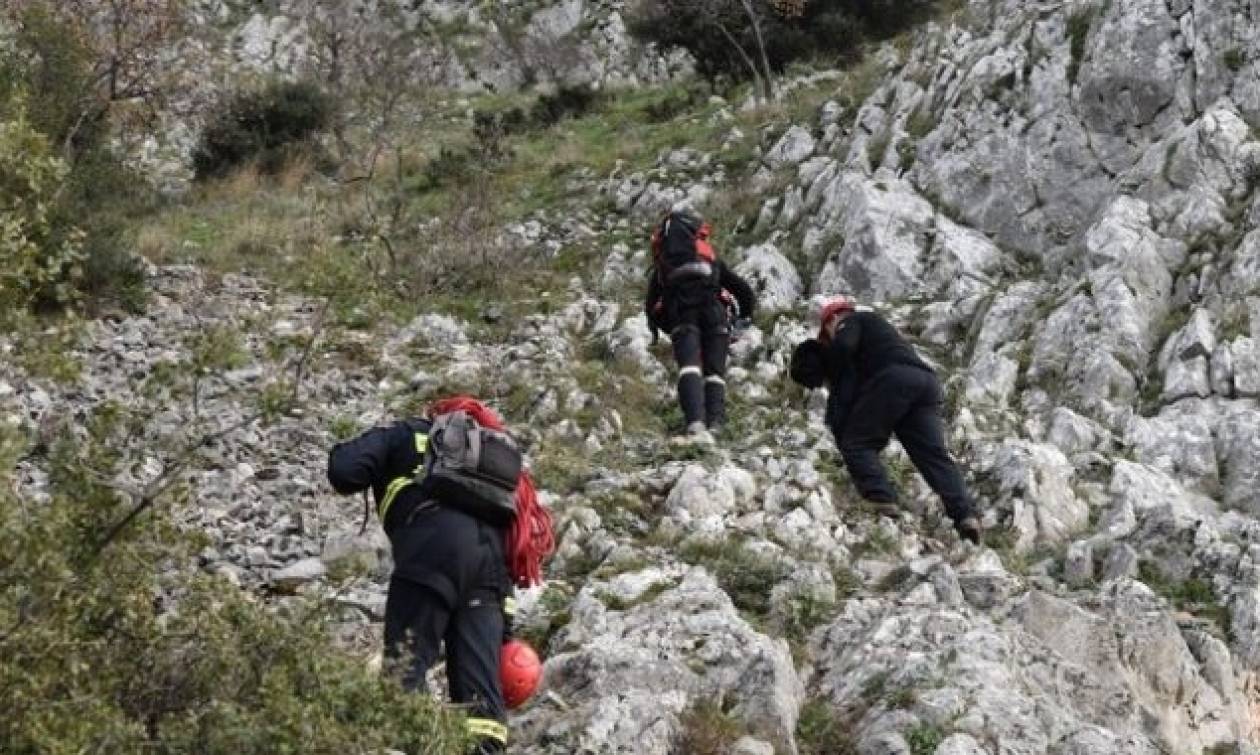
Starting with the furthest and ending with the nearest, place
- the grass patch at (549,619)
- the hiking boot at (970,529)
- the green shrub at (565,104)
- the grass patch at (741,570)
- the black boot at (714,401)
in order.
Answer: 1. the green shrub at (565,104)
2. the black boot at (714,401)
3. the hiking boot at (970,529)
4. the grass patch at (741,570)
5. the grass patch at (549,619)

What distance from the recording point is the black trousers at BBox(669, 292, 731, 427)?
1080cm

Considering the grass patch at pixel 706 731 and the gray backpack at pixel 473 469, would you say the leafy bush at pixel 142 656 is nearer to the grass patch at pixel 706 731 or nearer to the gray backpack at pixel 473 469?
the gray backpack at pixel 473 469

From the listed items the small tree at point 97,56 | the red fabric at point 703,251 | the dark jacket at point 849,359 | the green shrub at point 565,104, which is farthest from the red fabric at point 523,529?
the green shrub at point 565,104

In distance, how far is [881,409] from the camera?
367 inches

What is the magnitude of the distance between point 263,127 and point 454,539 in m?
18.6

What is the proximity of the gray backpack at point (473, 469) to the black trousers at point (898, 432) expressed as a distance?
4126 mm

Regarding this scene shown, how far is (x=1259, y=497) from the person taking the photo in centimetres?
983

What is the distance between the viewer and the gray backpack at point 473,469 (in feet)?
18.8

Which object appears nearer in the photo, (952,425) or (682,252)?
(682,252)

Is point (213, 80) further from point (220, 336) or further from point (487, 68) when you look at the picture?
point (220, 336)

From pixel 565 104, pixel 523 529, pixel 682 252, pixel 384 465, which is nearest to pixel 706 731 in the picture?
pixel 523 529

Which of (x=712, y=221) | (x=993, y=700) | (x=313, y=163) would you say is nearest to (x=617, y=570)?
(x=993, y=700)

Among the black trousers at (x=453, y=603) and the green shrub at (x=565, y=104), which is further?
the green shrub at (x=565, y=104)

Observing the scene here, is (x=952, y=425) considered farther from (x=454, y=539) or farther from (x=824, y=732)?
(x=454, y=539)
